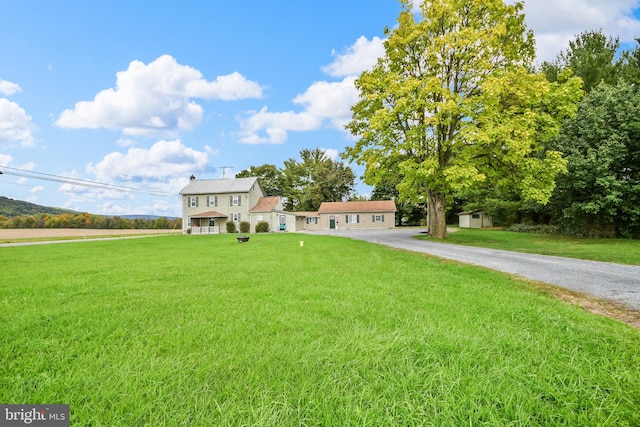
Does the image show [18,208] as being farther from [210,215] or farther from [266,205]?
[266,205]

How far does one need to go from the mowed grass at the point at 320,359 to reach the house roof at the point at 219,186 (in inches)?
1365

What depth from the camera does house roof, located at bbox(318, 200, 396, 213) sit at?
153 ft

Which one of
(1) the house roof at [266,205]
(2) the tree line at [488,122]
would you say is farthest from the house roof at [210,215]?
(2) the tree line at [488,122]

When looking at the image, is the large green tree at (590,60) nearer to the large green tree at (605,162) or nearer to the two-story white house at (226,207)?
the large green tree at (605,162)

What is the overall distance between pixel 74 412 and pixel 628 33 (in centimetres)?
4023

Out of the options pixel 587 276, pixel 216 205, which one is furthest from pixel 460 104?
pixel 216 205

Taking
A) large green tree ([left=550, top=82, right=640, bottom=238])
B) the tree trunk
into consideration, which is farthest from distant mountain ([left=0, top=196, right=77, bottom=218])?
large green tree ([left=550, top=82, right=640, bottom=238])

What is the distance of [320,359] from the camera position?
104 inches

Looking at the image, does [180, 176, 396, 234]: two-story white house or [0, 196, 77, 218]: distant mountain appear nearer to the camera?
[180, 176, 396, 234]: two-story white house

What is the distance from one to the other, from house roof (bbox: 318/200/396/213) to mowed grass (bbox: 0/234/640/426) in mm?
42273

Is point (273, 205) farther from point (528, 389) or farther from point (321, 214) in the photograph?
point (528, 389)

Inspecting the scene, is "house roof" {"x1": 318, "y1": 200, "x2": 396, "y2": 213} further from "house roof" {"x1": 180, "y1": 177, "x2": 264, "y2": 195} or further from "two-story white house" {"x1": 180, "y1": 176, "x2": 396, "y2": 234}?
"house roof" {"x1": 180, "y1": 177, "x2": 264, "y2": 195}

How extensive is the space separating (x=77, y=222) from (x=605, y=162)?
6652 centimetres

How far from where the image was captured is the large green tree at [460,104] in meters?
15.1
